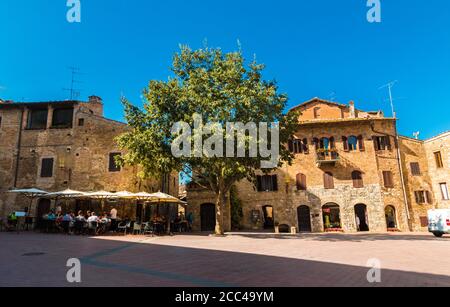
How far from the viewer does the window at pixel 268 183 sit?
27.1m

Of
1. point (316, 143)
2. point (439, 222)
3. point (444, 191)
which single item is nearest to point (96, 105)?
point (316, 143)

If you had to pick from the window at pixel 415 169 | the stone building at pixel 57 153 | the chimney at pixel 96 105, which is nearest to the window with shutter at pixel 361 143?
the window at pixel 415 169

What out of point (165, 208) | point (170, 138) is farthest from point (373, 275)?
point (165, 208)

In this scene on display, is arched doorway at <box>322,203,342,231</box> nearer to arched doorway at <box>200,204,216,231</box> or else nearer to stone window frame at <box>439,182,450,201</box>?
stone window frame at <box>439,182,450,201</box>

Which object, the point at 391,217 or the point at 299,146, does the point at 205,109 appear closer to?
the point at 299,146

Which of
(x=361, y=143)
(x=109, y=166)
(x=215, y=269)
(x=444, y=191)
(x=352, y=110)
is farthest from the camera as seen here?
(x=352, y=110)

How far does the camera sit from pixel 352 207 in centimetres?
2592

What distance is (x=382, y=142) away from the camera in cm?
2727

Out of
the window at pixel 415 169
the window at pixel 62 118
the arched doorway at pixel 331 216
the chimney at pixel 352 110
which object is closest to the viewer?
the window at pixel 62 118

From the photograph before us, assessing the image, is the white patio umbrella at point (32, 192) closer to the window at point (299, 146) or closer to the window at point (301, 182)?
the window at point (301, 182)

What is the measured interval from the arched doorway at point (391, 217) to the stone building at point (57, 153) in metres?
20.7

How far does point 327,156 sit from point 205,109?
14323 mm

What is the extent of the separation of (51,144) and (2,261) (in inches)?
753
